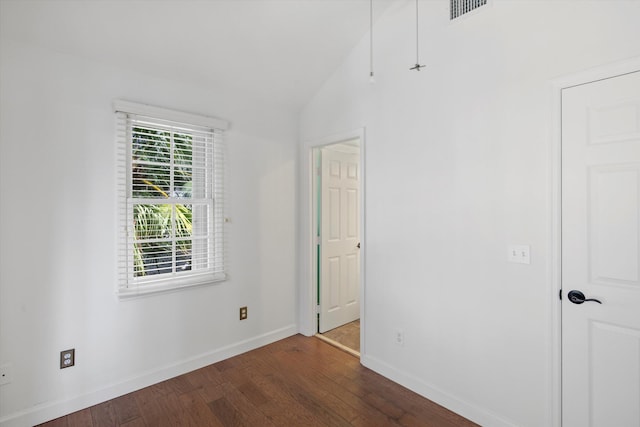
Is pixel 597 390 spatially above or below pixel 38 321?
below

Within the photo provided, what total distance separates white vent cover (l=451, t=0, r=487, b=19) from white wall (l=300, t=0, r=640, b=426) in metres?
0.06

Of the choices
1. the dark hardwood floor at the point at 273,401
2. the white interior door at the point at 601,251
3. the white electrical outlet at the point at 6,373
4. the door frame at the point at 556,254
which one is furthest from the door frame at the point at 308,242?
the white electrical outlet at the point at 6,373

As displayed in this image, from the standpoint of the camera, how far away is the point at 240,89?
291cm

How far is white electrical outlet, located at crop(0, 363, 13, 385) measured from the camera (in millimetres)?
1890

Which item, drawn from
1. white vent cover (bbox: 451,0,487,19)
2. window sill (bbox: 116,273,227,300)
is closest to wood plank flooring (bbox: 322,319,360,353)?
window sill (bbox: 116,273,227,300)

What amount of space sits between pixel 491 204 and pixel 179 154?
91.3 inches

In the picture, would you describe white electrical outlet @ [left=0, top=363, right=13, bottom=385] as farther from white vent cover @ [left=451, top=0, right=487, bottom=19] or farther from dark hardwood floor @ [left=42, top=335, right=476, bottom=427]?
white vent cover @ [left=451, top=0, right=487, bottom=19]

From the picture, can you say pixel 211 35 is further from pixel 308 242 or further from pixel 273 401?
pixel 273 401

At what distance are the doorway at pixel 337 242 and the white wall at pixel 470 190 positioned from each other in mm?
675

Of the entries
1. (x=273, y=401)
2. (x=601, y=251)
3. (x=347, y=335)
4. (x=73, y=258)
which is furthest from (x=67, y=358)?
(x=601, y=251)

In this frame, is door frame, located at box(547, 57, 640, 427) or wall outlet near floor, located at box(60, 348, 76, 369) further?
wall outlet near floor, located at box(60, 348, 76, 369)

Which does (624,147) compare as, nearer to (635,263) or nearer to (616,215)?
(616,215)

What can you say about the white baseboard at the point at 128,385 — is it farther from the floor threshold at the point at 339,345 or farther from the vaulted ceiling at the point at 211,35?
the vaulted ceiling at the point at 211,35

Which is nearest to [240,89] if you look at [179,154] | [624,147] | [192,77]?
[192,77]
